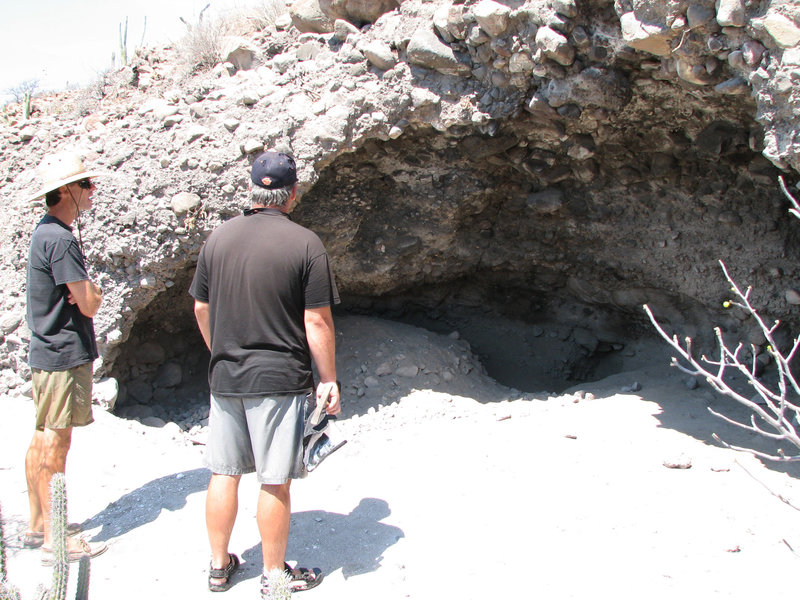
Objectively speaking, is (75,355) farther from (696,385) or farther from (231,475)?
(696,385)

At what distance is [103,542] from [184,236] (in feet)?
6.64

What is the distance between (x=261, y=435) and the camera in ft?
8.54

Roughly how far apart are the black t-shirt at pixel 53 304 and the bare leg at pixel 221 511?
919 millimetres

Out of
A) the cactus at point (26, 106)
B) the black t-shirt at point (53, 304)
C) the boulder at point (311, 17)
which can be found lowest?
the black t-shirt at point (53, 304)

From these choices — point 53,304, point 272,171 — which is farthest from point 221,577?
point 272,171

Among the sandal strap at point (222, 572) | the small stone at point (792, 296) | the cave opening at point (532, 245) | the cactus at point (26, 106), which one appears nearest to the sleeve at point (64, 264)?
the sandal strap at point (222, 572)

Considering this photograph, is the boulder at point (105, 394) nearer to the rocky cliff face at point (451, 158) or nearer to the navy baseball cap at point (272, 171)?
Result: the rocky cliff face at point (451, 158)

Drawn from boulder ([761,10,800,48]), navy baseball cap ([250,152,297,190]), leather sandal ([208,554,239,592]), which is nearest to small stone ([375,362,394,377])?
leather sandal ([208,554,239,592])

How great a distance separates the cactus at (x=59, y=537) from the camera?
84.6 inches

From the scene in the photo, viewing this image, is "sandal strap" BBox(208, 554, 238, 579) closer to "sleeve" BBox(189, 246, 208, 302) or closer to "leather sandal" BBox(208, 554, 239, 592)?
"leather sandal" BBox(208, 554, 239, 592)

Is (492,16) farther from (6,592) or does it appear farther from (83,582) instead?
(6,592)

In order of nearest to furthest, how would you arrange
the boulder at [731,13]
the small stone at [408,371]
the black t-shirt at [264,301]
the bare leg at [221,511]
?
the black t-shirt at [264,301], the bare leg at [221,511], the boulder at [731,13], the small stone at [408,371]

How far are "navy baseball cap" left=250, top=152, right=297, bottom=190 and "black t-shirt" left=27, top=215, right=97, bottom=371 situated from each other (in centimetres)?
95

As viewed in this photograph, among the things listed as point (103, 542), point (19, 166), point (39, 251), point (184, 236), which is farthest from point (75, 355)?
point (19, 166)
